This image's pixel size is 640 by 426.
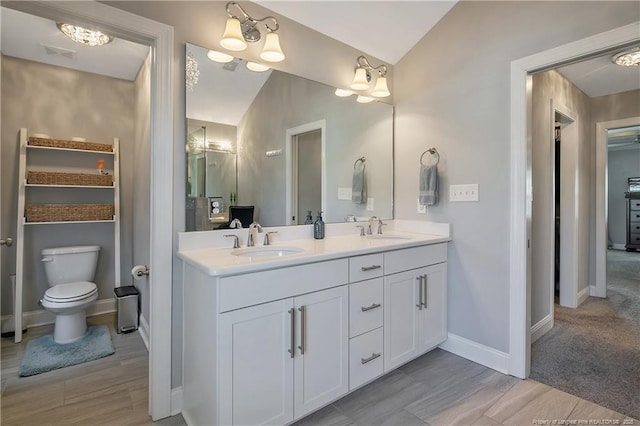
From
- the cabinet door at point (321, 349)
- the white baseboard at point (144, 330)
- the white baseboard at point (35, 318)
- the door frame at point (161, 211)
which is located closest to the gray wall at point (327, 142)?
the door frame at point (161, 211)

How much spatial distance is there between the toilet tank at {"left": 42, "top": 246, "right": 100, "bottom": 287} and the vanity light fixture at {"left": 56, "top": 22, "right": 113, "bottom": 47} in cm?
174

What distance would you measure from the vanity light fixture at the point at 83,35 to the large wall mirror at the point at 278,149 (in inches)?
43.7

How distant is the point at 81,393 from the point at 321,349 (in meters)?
1.54

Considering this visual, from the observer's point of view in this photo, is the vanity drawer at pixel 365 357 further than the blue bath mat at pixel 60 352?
No

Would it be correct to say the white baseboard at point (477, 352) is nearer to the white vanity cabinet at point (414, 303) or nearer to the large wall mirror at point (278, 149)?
the white vanity cabinet at point (414, 303)

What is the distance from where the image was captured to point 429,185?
244 centimetres

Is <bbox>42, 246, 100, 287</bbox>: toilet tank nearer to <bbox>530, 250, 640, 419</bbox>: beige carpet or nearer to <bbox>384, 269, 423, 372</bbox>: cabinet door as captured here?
<bbox>384, 269, 423, 372</bbox>: cabinet door

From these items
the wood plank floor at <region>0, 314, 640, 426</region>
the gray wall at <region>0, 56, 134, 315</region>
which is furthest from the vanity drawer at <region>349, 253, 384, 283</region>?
the gray wall at <region>0, 56, 134, 315</region>

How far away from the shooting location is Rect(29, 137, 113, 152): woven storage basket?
2.77 m

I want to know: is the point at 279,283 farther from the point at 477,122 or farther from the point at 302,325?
the point at 477,122

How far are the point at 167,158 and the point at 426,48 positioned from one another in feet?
7.11

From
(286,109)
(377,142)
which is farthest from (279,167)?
(377,142)

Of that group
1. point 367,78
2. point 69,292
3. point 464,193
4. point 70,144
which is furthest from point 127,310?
point 464,193

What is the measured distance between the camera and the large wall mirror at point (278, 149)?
185 centimetres
